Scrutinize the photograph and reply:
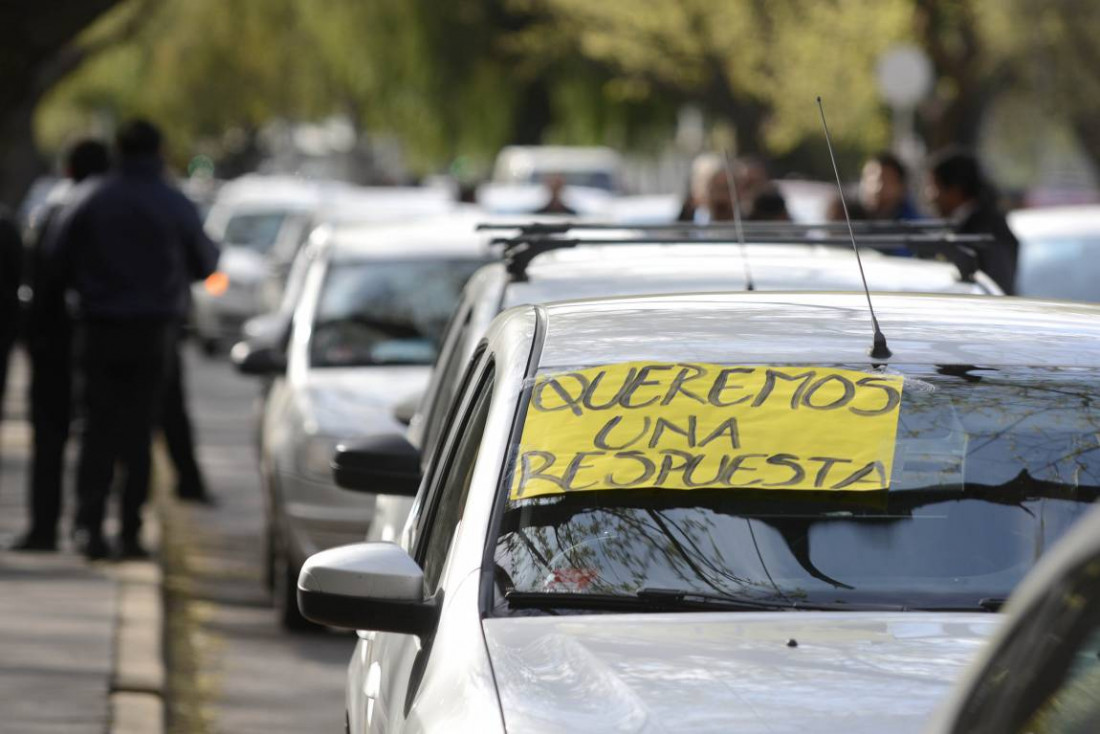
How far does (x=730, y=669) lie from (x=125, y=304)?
308 inches

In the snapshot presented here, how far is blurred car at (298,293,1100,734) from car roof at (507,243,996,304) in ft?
6.65

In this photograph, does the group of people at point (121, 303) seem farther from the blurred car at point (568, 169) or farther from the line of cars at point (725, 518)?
the blurred car at point (568, 169)

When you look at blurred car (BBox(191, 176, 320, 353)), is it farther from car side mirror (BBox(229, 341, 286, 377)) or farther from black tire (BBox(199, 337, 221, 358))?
car side mirror (BBox(229, 341, 286, 377))

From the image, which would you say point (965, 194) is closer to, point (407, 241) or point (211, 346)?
point (407, 241)

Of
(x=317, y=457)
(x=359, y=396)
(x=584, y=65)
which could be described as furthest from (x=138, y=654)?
(x=584, y=65)

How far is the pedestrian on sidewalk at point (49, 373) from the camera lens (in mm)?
11547

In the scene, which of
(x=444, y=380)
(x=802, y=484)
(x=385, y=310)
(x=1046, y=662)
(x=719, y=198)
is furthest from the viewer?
(x=719, y=198)

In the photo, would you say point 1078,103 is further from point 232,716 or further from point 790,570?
point 790,570

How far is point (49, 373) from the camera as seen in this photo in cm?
1191

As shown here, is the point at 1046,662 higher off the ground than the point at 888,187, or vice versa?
the point at 1046,662

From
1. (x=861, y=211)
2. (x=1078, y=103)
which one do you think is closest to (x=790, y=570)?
(x=861, y=211)

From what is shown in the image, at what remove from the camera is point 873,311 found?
427cm

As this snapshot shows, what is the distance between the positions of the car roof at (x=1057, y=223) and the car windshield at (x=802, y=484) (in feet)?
23.9

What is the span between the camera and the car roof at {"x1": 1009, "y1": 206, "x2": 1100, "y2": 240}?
1120 centimetres
